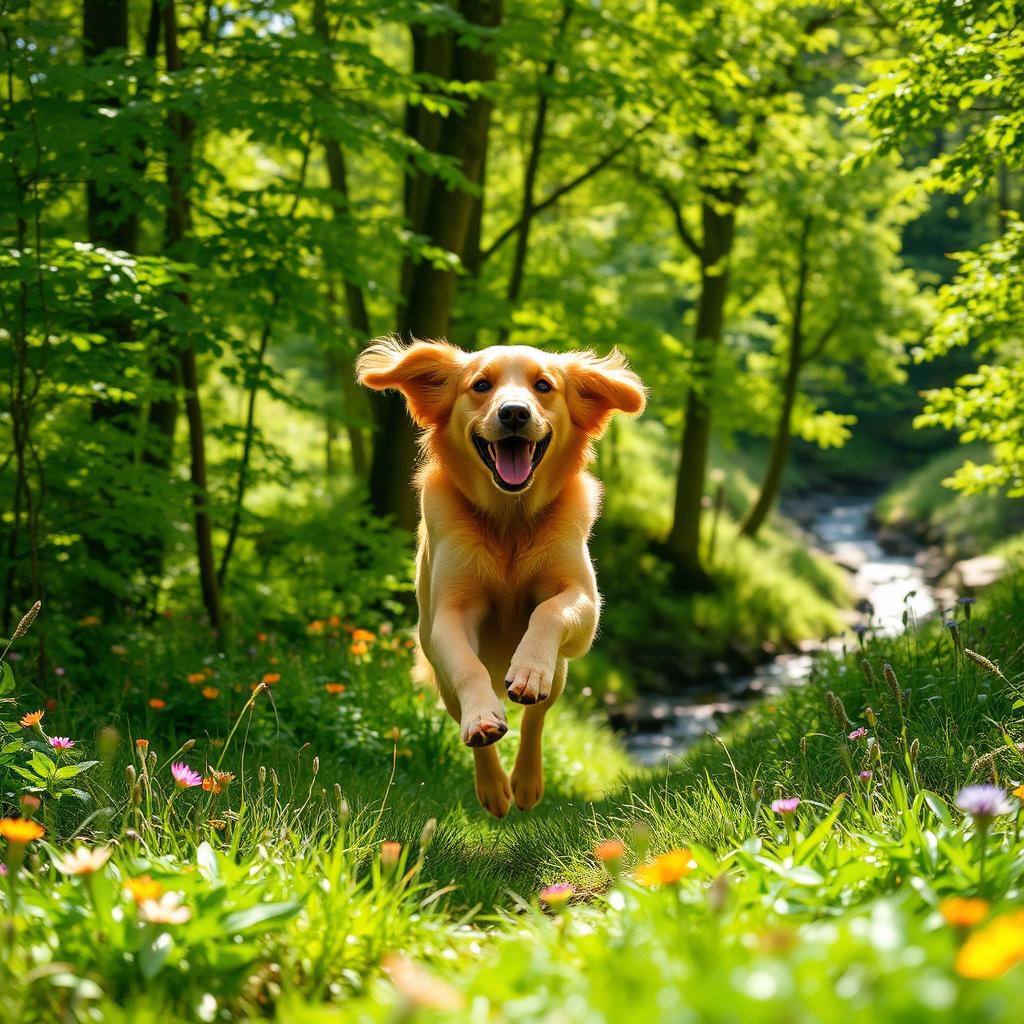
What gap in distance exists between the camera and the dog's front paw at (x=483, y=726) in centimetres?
330

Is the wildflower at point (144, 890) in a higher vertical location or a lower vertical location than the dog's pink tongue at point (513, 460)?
lower

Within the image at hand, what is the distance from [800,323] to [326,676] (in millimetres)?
14569

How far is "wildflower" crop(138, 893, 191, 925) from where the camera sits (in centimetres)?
224

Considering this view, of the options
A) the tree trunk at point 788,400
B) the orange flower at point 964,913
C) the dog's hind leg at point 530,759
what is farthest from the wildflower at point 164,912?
the tree trunk at point 788,400

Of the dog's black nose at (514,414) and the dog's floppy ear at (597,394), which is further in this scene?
the dog's floppy ear at (597,394)

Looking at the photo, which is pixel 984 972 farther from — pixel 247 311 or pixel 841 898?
pixel 247 311

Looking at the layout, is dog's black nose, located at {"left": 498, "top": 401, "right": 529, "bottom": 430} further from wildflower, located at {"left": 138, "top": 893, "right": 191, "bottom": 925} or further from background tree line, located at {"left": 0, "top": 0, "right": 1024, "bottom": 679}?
wildflower, located at {"left": 138, "top": 893, "right": 191, "bottom": 925}

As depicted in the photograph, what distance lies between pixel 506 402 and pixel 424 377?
0.87 metres

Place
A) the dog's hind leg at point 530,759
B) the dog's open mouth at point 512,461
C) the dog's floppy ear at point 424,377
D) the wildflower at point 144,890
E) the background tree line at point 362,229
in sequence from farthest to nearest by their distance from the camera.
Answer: the background tree line at point 362,229 < the dog's hind leg at point 530,759 < the dog's floppy ear at point 424,377 < the dog's open mouth at point 512,461 < the wildflower at point 144,890

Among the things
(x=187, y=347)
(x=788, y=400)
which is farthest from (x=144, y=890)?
(x=788, y=400)

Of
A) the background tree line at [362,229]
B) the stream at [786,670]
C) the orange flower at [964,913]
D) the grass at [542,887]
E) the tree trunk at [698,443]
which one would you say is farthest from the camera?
the tree trunk at [698,443]

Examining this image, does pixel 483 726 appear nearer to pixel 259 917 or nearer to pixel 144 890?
pixel 259 917

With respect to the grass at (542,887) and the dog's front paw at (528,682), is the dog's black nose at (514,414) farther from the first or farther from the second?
the grass at (542,887)

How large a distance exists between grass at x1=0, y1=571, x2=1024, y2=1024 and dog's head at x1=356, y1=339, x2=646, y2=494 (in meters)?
1.46
